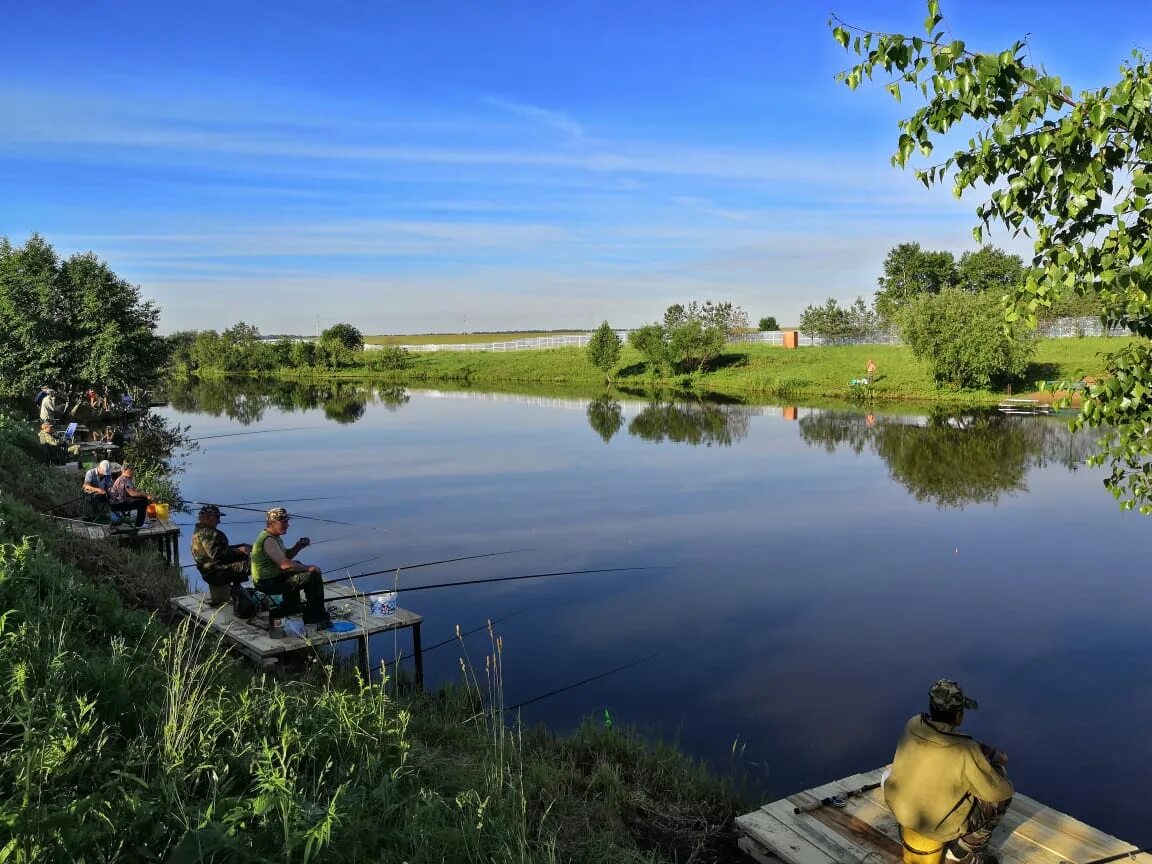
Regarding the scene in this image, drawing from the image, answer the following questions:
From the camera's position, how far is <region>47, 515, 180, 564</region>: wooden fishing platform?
1211 centimetres

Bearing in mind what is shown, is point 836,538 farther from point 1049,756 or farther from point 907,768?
point 907,768

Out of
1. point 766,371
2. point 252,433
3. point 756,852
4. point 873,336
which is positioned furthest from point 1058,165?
point 873,336

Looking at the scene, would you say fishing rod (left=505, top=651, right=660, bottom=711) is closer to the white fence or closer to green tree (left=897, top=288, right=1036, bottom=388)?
green tree (left=897, top=288, right=1036, bottom=388)

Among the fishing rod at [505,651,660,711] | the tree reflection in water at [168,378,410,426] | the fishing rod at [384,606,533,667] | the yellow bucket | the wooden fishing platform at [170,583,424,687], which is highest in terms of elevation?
the tree reflection in water at [168,378,410,426]

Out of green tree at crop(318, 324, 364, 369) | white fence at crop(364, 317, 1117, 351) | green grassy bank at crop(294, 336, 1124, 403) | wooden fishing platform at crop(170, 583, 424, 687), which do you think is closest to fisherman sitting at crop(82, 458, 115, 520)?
wooden fishing platform at crop(170, 583, 424, 687)

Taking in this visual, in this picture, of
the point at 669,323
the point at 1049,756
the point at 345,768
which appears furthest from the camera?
the point at 669,323

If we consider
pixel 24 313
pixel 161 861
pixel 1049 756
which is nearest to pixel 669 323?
pixel 24 313

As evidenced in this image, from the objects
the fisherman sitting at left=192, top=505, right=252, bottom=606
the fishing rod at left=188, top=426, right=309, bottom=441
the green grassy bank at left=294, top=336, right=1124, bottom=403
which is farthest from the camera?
the green grassy bank at left=294, top=336, right=1124, bottom=403

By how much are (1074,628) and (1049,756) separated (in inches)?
148

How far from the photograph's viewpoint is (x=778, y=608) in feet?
37.6

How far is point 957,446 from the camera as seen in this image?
26.4 meters

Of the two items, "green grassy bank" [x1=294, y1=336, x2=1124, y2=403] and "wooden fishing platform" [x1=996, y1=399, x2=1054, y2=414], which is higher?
"green grassy bank" [x1=294, y1=336, x2=1124, y2=403]

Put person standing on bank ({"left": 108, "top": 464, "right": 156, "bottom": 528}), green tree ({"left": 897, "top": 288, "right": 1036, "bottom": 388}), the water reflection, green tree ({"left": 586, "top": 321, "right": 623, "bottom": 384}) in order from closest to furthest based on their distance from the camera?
person standing on bank ({"left": 108, "top": 464, "right": 156, "bottom": 528})
the water reflection
green tree ({"left": 897, "top": 288, "right": 1036, "bottom": 388})
green tree ({"left": 586, "top": 321, "right": 623, "bottom": 384})

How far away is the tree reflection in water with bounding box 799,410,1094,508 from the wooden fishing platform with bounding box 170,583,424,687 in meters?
14.0
